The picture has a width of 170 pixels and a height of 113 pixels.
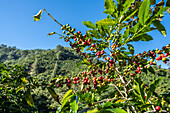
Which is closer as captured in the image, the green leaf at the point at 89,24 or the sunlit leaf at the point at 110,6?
the sunlit leaf at the point at 110,6

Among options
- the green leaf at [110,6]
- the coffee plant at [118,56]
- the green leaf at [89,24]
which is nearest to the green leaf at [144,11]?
the coffee plant at [118,56]

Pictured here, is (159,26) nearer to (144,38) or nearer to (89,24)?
(144,38)

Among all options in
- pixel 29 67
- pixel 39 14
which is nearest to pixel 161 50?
pixel 39 14

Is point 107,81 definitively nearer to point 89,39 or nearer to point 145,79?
point 89,39

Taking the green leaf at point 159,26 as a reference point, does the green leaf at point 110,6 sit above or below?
above

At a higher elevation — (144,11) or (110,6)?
(110,6)

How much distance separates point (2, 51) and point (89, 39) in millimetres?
76270

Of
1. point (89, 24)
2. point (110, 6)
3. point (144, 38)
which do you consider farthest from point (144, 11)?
point (89, 24)

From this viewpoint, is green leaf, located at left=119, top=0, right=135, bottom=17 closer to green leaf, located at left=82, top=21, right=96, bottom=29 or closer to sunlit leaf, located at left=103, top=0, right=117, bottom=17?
sunlit leaf, located at left=103, top=0, right=117, bottom=17

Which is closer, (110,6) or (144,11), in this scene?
(144,11)

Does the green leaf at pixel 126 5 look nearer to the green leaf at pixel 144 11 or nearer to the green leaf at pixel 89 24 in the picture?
the green leaf at pixel 144 11

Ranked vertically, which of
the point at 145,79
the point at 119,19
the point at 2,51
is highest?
the point at 2,51

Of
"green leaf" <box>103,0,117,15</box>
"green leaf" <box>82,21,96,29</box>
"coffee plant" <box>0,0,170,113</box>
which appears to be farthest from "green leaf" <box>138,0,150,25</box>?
"green leaf" <box>82,21,96,29</box>

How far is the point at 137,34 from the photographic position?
1020 mm
